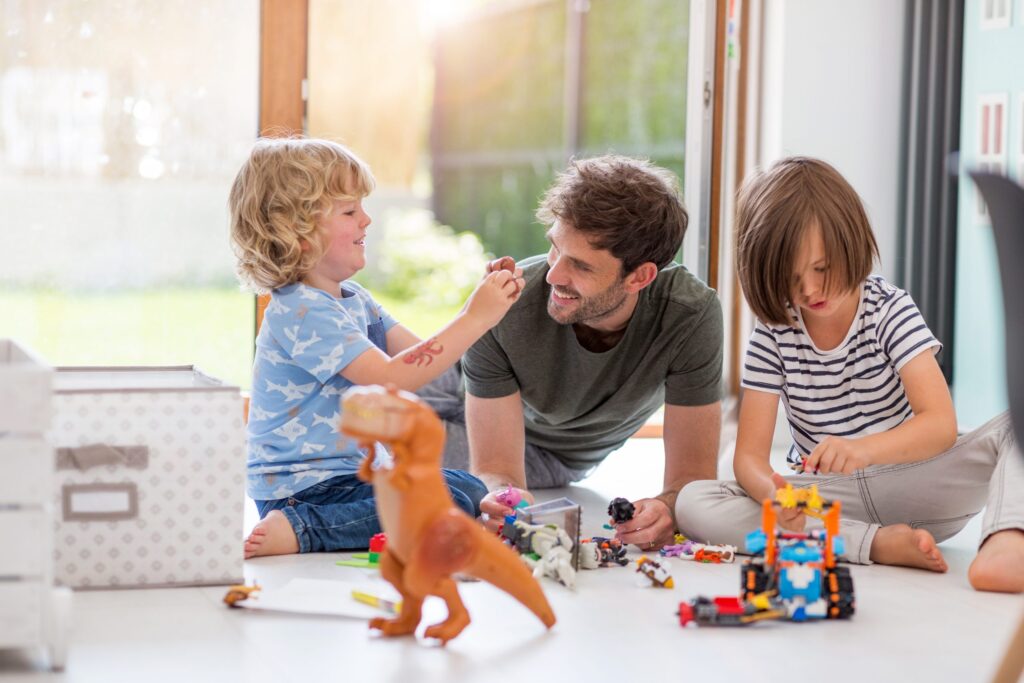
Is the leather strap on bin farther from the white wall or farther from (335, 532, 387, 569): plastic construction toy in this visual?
the white wall

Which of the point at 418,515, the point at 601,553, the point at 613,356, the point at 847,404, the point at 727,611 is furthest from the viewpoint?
the point at 613,356

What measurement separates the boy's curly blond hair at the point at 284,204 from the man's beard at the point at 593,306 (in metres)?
0.38

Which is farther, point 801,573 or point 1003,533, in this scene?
point 1003,533

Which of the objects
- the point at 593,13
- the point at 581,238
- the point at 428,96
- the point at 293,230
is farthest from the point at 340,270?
the point at 428,96

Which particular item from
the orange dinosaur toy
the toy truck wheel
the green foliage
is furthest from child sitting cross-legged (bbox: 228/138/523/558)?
the green foliage

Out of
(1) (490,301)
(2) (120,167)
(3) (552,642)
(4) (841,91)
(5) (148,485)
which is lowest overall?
(3) (552,642)

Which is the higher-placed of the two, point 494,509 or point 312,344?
point 312,344

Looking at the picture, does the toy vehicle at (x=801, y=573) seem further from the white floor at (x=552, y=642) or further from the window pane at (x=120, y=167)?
the window pane at (x=120, y=167)

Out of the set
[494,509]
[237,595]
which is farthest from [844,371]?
[237,595]

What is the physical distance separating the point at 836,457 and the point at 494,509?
1.74 feet

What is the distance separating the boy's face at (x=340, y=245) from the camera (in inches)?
76.4

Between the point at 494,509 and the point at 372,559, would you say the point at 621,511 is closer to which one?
the point at 494,509

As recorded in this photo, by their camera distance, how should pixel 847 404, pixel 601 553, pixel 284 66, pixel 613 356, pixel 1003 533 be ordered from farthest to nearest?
pixel 284 66
pixel 613 356
pixel 847 404
pixel 601 553
pixel 1003 533

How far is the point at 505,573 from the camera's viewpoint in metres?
1.41
